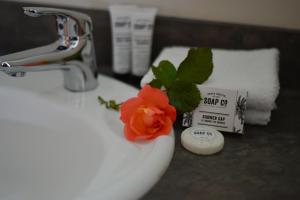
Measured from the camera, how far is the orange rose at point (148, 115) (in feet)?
1.52

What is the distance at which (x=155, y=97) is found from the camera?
0.48 m

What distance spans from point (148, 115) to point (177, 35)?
0.25 m

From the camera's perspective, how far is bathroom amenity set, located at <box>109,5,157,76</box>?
2.05 feet

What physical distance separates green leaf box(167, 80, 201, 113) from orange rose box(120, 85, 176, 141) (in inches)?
0.6

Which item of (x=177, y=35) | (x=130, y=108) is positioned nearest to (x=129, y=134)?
Result: (x=130, y=108)

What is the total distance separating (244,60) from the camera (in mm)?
586

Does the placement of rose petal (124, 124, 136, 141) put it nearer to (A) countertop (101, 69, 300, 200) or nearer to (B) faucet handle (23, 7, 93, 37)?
(A) countertop (101, 69, 300, 200)

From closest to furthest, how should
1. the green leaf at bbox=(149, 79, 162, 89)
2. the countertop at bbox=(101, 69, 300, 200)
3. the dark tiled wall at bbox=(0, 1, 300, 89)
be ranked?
the countertop at bbox=(101, 69, 300, 200), the green leaf at bbox=(149, 79, 162, 89), the dark tiled wall at bbox=(0, 1, 300, 89)

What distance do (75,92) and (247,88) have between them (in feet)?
0.98

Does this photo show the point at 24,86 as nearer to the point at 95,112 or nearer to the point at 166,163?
the point at 95,112

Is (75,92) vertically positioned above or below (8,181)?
above

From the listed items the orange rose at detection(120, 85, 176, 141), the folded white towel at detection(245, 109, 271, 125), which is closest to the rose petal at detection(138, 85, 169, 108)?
the orange rose at detection(120, 85, 176, 141)

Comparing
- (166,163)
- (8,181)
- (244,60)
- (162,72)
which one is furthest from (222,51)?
(8,181)

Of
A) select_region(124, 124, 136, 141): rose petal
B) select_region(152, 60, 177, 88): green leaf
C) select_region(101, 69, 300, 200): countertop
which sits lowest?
select_region(101, 69, 300, 200): countertop
